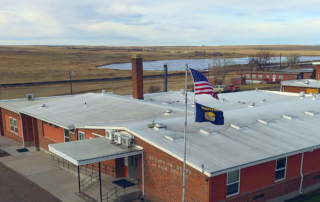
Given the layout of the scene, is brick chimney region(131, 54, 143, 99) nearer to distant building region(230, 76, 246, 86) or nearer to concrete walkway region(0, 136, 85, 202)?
concrete walkway region(0, 136, 85, 202)

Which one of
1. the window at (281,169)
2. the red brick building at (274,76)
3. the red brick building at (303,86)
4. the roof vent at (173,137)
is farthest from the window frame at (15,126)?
the red brick building at (274,76)

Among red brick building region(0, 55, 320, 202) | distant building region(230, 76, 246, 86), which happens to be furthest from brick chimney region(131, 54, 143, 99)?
distant building region(230, 76, 246, 86)

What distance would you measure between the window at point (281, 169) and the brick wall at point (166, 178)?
15.3 feet

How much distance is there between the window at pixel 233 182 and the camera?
556 inches

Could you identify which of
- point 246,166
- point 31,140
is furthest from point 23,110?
point 246,166

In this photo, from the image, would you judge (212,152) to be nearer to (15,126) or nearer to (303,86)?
(15,126)

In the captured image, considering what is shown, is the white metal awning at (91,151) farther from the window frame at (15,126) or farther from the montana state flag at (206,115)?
the window frame at (15,126)

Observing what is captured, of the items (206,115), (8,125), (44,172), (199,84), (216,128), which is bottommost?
(44,172)

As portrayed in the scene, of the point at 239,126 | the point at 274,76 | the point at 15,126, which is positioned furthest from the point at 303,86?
the point at 15,126

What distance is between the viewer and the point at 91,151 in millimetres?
15641

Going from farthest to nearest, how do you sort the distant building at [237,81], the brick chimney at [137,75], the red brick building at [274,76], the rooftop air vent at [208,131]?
the distant building at [237,81]
the red brick building at [274,76]
the brick chimney at [137,75]
the rooftop air vent at [208,131]

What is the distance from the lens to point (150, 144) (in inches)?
607

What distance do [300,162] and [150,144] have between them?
7.98m

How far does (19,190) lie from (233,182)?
12.0 meters
